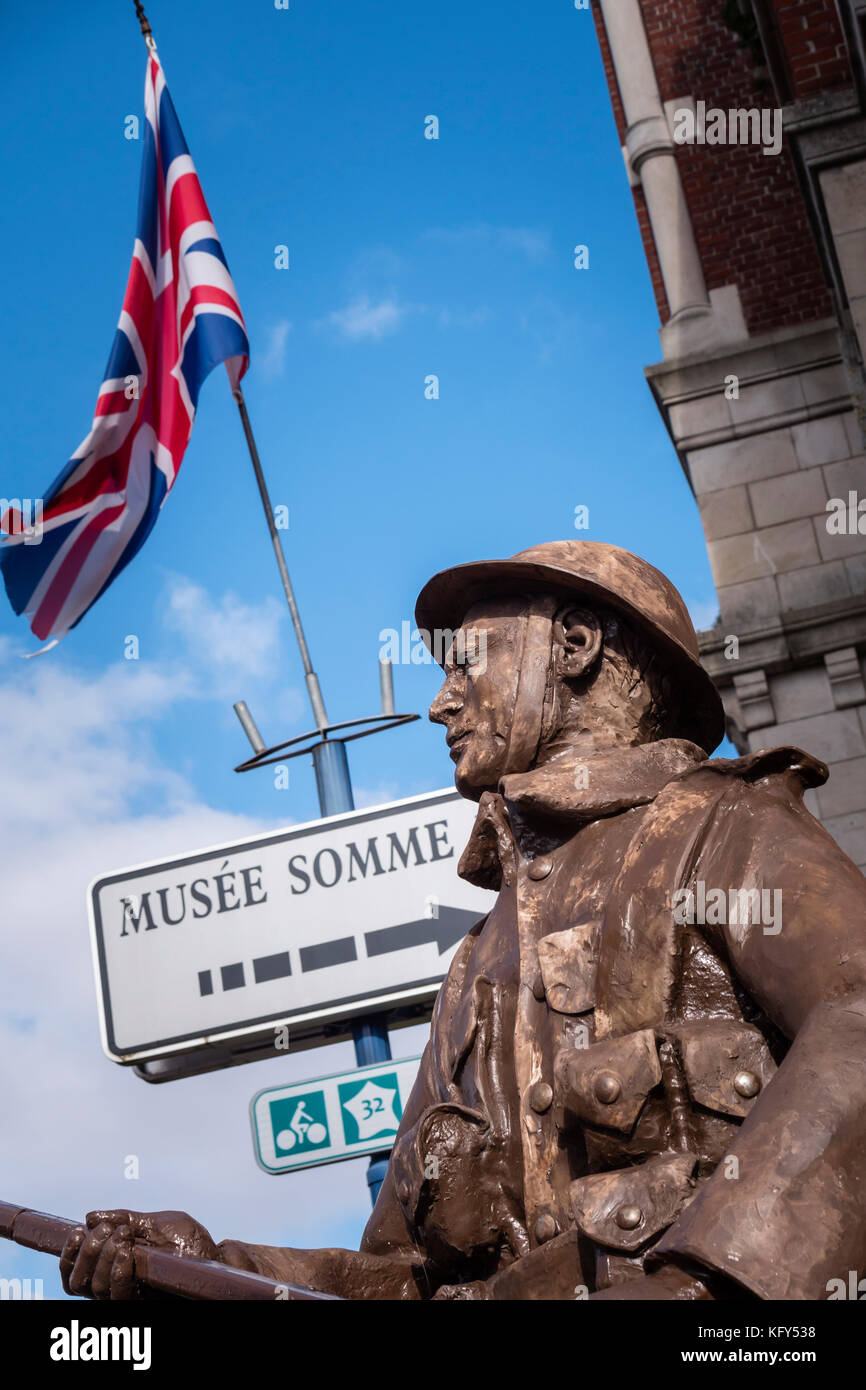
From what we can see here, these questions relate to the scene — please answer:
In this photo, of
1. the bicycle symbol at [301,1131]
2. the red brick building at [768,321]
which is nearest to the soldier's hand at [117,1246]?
the bicycle symbol at [301,1131]

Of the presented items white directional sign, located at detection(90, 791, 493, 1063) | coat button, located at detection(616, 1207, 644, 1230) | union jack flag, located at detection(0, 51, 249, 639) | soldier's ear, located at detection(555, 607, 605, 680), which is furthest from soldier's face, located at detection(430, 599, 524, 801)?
union jack flag, located at detection(0, 51, 249, 639)

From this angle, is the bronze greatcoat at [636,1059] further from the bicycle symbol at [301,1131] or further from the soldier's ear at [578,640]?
the bicycle symbol at [301,1131]

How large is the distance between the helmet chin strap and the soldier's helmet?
13 centimetres

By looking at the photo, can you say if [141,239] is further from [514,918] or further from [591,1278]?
[591,1278]

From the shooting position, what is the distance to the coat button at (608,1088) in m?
2.72

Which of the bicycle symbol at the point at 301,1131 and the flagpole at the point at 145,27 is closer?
the bicycle symbol at the point at 301,1131

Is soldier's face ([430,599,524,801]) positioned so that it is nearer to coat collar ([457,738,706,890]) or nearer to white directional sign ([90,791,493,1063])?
coat collar ([457,738,706,890])

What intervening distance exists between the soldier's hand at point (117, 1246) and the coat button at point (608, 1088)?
85 cm

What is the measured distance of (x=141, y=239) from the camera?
1253cm

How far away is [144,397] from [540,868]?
30.7 ft

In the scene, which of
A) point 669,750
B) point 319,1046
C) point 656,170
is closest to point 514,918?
point 669,750

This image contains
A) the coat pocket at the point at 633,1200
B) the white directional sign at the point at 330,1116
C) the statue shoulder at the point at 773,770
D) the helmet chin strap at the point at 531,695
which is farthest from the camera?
the white directional sign at the point at 330,1116

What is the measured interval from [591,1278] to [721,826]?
88 cm

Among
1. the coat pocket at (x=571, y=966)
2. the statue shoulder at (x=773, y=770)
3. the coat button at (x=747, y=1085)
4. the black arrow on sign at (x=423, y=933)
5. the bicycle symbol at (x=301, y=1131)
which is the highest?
the black arrow on sign at (x=423, y=933)
